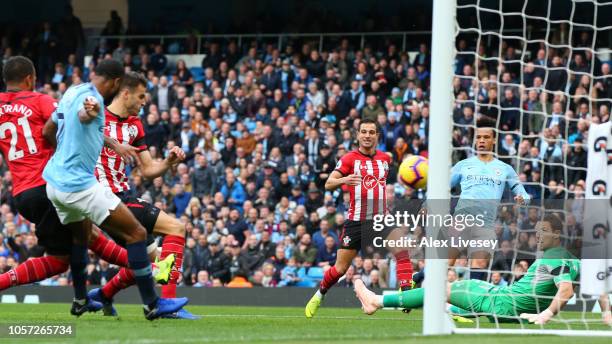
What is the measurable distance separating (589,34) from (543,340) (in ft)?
50.5

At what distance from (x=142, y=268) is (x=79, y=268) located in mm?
1214

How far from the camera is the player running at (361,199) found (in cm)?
1194

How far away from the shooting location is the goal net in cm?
816

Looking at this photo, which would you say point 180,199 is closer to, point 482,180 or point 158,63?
point 158,63

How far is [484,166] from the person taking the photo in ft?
40.2

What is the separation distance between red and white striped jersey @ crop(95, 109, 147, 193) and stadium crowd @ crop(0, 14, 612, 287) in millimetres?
6458

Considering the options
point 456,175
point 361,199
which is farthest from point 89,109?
point 456,175

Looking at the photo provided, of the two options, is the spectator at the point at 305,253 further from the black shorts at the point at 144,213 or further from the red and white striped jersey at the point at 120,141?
the black shorts at the point at 144,213

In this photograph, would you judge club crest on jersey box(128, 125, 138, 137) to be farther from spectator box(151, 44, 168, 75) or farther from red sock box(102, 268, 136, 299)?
spectator box(151, 44, 168, 75)

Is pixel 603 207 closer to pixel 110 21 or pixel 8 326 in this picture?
pixel 8 326

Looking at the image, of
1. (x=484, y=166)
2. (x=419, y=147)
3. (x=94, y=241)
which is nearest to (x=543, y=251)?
(x=484, y=166)

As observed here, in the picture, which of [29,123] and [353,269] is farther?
[353,269]

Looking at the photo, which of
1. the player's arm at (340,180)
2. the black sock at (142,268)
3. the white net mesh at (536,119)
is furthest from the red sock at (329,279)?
the black sock at (142,268)

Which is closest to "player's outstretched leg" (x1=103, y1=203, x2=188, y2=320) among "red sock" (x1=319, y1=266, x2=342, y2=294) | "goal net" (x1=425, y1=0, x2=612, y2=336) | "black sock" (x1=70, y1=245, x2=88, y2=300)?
"black sock" (x1=70, y1=245, x2=88, y2=300)
